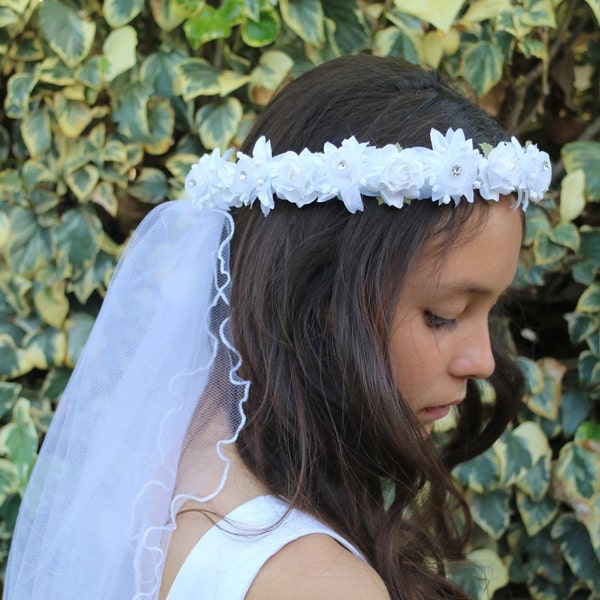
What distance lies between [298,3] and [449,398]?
93 centimetres

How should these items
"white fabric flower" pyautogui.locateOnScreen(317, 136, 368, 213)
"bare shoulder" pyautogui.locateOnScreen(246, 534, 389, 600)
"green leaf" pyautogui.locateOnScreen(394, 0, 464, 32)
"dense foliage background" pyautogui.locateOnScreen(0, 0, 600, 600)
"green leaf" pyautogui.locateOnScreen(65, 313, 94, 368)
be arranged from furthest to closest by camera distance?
"green leaf" pyautogui.locateOnScreen(65, 313, 94, 368)
"dense foliage background" pyautogui.locateOnScreen(0, 0, 600, 600)
"green leaf" pyautogui.locateOnScreen(394, 0, 464, 32)
"white fabric flower" pyautogui.locateOnScreen(317, 136, 368, 213)
"bare shoulder" pyautogui.locateOnScreen(246, 534, 389, 600)

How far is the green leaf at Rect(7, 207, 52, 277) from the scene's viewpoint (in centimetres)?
173

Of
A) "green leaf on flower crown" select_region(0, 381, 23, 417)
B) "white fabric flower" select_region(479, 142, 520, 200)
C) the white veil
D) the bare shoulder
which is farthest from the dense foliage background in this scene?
the bare shoulder

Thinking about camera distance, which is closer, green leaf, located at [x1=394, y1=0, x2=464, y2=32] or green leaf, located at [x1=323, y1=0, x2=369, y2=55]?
green leaf, located at [x1=394, y1=0, x2=464, y2=32]

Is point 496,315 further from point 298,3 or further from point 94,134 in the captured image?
point 94,134

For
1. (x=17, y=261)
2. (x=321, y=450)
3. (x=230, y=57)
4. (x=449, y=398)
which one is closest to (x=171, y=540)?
(x=321, y=450)

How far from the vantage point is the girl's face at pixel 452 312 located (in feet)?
3.55

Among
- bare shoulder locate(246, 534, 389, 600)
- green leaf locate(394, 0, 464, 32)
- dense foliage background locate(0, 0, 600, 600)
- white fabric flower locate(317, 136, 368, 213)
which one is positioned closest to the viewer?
bare shoulder locate(246, 534, 389, 600)

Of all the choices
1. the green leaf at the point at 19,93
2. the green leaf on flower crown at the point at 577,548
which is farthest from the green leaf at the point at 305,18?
the green leaf on flower crown at the point at 577,548

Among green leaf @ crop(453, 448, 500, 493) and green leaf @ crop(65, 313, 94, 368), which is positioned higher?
green leaf @ crop(65, 313, 94, 368)

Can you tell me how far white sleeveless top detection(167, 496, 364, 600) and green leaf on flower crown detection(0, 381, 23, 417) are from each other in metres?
0.88

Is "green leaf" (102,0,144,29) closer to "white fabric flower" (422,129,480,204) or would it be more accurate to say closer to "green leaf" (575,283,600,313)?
"white fabric flower" (422,129,480,204)

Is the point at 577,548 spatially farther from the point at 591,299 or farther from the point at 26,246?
the point at 26,246

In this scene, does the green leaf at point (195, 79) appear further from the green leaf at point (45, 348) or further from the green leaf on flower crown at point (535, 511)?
the green leaf on flower crown at point (535, 511)
